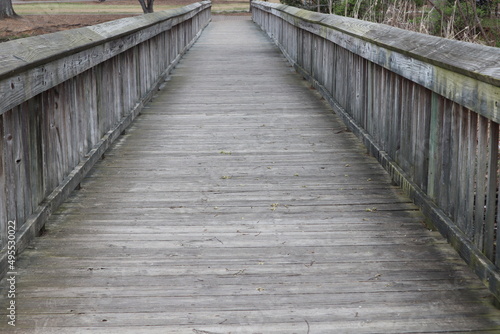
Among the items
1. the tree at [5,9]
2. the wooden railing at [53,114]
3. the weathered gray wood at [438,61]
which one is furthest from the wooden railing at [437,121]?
the tree at [5,9]

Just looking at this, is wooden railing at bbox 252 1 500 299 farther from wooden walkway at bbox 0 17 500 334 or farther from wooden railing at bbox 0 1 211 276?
wooden railing at bbox 0 1 211 276

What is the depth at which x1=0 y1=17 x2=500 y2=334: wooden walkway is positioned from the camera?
10.4ft

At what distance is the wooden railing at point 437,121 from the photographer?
346cm

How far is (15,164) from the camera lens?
3.95 metres

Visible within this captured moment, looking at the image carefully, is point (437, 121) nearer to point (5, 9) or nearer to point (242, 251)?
point (242, 251)

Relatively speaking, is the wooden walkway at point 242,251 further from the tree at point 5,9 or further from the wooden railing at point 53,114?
the tree at point 5,9

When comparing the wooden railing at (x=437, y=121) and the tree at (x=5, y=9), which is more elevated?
the tree at (x=5, y=9)

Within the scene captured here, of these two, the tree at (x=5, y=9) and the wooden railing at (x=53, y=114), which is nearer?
the wooden railing at (x=53, y=114)

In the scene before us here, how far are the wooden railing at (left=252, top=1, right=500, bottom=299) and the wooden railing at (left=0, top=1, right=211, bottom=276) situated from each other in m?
2.20

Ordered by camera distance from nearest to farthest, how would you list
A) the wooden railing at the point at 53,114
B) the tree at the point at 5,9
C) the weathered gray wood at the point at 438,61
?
the weathered gray wood at the point at 438,61 < the wooden railing at the point at 53,114 < the tree at the point at 5,9

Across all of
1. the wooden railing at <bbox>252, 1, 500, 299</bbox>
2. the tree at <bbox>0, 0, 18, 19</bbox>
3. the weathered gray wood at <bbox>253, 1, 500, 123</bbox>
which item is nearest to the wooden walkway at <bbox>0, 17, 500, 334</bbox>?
the wooden railing at <bbox>252, 1, 500, 299</bbox>

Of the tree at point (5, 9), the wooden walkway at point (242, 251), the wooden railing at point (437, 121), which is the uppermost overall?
the tree at point (5, 9)

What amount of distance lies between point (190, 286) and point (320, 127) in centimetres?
428

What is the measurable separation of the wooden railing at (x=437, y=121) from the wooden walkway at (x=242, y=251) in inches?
6.1
